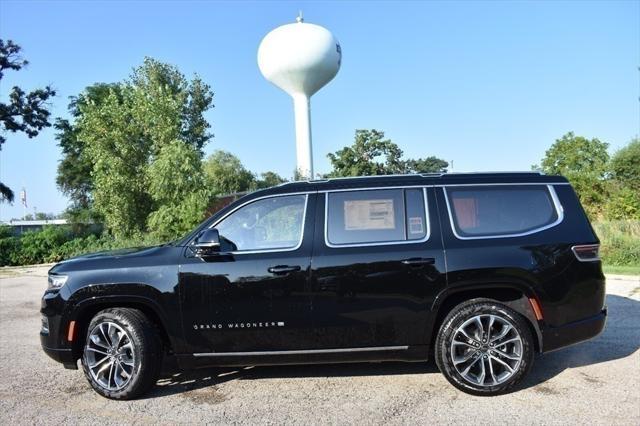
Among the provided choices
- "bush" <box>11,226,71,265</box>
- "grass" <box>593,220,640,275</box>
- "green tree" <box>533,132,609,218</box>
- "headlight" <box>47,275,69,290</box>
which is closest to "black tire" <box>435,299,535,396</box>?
"headlight" <box>47,275,69,290</box>

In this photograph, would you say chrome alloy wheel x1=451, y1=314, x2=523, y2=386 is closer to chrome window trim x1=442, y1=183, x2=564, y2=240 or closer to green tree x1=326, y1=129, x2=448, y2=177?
chrome window trim x1=442, y1=183, x2=564, y2=240

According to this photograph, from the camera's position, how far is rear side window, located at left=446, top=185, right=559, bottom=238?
16.1 ft

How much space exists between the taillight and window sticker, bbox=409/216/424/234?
53.6 inches

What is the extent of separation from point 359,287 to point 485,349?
1.22 metres

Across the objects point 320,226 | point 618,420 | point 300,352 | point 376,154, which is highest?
point 376,154

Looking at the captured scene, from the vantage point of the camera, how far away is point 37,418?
4.54 metres

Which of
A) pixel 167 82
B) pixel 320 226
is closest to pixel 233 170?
pixel 167 82

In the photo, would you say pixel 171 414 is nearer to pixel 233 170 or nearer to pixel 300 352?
pixel 300 352

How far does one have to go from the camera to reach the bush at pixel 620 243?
14109 millimetres

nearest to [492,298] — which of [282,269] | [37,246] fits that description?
[282,269]

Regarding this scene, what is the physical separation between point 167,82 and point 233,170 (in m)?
31.6

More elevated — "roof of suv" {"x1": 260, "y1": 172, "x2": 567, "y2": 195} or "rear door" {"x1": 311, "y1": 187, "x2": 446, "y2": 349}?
"roof of suv" {"x1": 260, "y1": 172, "x2": 567, "y2": 195}

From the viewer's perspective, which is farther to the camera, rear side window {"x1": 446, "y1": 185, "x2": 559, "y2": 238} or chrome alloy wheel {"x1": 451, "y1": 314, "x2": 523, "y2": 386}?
rear side window {"x1": 446, "y1": 185, "x2": 559, "y2": 238}

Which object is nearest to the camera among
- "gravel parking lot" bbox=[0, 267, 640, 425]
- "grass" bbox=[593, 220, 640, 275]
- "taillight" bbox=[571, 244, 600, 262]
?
"gravel parking lot" bbox=[0, 267, 640, 425]
